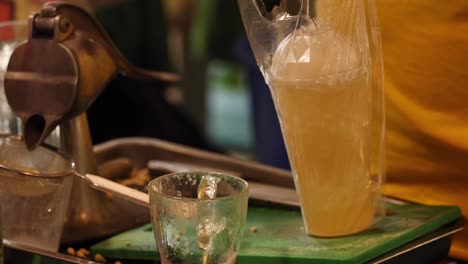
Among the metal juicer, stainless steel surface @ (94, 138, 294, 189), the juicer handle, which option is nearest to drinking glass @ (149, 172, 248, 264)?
the juicer handle

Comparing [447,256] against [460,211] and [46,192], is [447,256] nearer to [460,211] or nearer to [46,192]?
[460,211]

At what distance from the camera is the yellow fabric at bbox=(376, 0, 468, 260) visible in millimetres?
754

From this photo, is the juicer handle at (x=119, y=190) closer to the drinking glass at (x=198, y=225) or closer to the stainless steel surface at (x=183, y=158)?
the drinking glass at (x=198, y=225)

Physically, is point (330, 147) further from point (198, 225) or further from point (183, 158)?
point (183, 158)

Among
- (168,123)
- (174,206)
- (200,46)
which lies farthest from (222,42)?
(174,206)

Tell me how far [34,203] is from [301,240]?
243 mm

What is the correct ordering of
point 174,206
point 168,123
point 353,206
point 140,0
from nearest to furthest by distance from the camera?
1. point 174,206
2. point 353,206
3. point 168,123
4. point 140,0

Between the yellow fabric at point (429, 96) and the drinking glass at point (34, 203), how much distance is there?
33 cm

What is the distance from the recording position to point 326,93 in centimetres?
69

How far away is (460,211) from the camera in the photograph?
771 mm

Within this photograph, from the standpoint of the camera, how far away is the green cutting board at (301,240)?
2.21 ft

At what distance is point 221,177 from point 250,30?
14 centimetres

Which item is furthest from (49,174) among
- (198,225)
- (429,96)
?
(429,96)

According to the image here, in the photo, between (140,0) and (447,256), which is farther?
(140,0)
